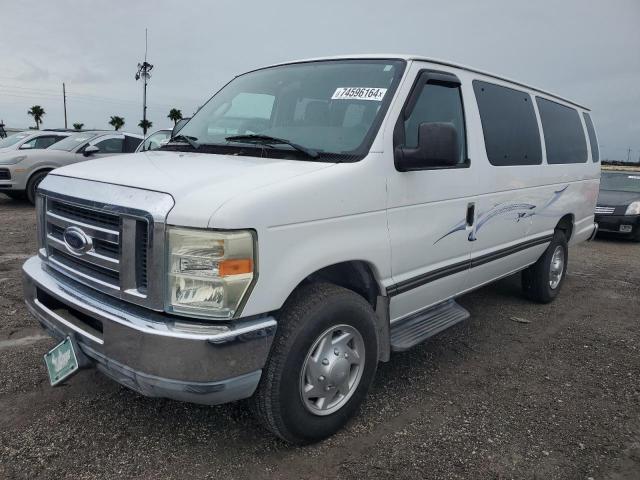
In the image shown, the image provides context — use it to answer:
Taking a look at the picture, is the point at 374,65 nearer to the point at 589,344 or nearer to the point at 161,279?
the point at 161,279

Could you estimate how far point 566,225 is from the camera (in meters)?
5.64

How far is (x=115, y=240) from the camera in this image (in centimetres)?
235

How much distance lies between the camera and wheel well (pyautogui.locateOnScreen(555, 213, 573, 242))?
5.47 meters

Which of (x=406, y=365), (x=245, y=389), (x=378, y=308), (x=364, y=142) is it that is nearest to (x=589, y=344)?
(x=406, y=365)

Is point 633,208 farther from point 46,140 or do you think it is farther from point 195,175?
point 46,140

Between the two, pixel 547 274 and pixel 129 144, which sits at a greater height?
pixel 129 144

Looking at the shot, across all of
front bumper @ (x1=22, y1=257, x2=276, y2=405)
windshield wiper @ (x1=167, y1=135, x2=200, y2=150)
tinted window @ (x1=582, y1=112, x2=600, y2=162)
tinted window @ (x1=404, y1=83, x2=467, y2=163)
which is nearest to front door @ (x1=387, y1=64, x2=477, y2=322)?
tinted window @ (x1=404, y1=83, x2=467, y2=163)

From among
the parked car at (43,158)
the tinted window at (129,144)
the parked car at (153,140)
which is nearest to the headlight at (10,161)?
the parked car at (43,158)

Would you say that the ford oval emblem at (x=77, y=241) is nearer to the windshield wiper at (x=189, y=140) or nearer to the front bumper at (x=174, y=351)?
the front bumper at (x=174, y=351)

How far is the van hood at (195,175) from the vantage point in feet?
7.18

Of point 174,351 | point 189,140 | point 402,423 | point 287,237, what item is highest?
point 189,140

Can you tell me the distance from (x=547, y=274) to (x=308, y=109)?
340 centimetres

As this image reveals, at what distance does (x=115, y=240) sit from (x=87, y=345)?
547 mm

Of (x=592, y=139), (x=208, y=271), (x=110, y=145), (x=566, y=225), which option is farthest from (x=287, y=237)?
(x=110, y=145)
